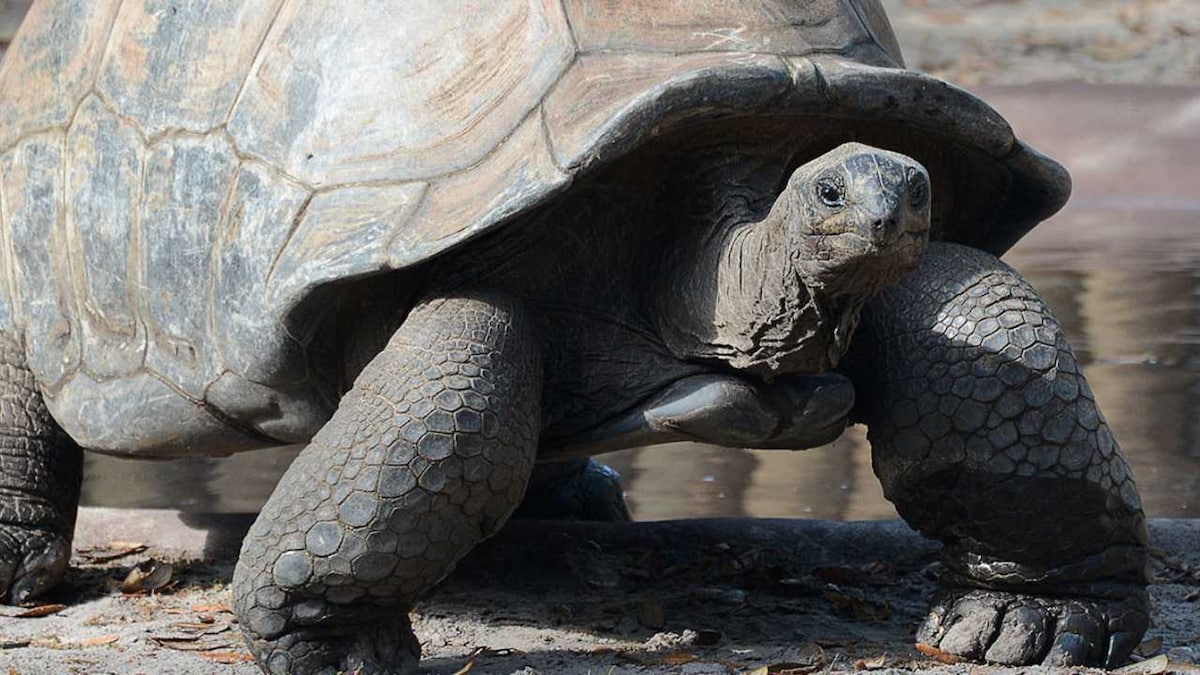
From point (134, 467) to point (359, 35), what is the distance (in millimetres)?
3188

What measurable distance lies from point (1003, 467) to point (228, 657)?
159 centimetres

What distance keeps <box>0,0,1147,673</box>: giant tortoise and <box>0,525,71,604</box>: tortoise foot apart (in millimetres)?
699

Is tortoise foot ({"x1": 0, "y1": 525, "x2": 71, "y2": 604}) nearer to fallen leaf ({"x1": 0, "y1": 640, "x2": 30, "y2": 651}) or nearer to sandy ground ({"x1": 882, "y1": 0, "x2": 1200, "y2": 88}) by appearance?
fallen leaf ({"x1": 0, "y1": 640, "x2": 30, "y2": 651})

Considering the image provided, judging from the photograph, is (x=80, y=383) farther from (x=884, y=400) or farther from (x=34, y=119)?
(x=884, y=400)

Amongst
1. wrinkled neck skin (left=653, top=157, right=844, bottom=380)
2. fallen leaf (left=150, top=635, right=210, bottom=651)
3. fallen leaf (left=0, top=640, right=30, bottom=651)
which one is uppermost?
wrinkled neck skin (left=653, top=157, right=844, bottom=380)

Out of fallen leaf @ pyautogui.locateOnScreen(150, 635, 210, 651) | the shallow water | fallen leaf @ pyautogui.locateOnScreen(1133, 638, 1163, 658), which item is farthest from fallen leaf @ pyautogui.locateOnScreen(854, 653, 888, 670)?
the shallow water

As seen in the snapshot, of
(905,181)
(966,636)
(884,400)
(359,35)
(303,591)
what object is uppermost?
(359,35)

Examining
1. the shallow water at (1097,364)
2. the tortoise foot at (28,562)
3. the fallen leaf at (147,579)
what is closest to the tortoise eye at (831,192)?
the fallen leaf at (147,579)

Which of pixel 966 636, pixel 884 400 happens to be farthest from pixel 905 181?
pixel 966 636

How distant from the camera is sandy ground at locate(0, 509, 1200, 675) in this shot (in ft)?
12.0

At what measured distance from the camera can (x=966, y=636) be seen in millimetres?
3637

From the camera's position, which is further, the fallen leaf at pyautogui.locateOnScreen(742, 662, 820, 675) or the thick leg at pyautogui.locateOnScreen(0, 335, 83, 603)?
the thick leg at pyautogui.locateOnScreen(0, 335, 83, 603)

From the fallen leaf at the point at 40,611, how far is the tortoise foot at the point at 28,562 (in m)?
0.07

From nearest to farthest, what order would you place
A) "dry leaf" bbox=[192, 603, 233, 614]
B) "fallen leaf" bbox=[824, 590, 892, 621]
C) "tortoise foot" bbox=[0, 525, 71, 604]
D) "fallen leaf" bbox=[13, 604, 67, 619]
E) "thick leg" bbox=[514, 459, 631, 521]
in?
"fallen leaf" bbox=[824, 590, 892, 621], "dry leaf" bbox=[192, 603, 233, 614], "fallen leaf" bbox=[13, 604, 67, 619], "tortoise foot" bbox=[0, 525, 71, 604], "thick leg" bbox=[514, 459, 631, 521]
